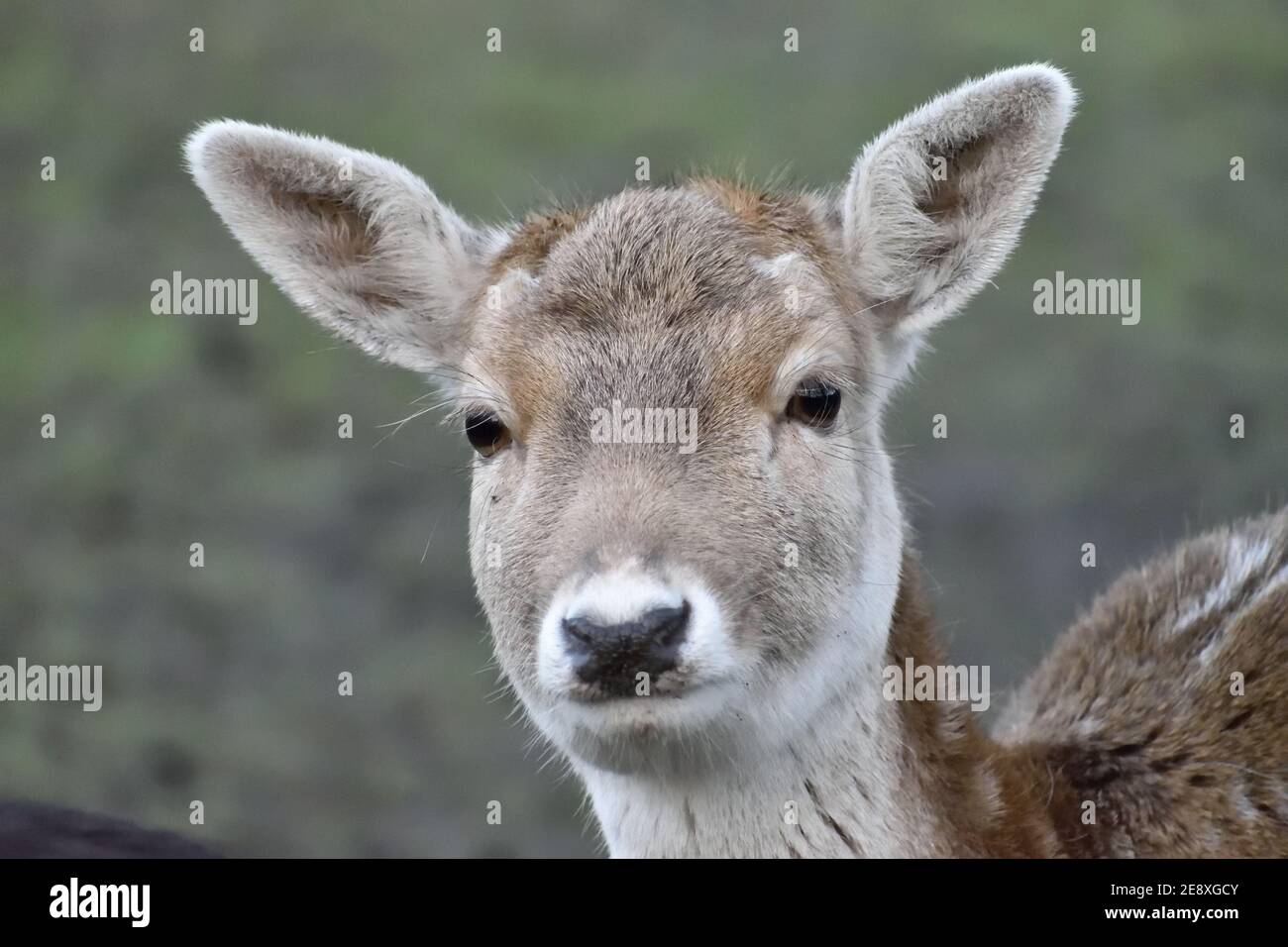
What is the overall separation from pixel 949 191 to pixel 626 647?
2614 mm

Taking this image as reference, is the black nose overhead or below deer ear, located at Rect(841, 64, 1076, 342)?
below

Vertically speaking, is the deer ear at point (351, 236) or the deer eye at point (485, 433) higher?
the deer ear at point (351, 236)

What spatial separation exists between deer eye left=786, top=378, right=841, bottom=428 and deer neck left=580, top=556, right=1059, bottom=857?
0.84m

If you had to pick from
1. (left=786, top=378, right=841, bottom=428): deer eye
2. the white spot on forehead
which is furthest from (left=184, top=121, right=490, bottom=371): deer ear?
(left=786, top=378, right=841, bottom=428): deer eye

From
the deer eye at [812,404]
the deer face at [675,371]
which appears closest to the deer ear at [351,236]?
the deer face at [675,371]

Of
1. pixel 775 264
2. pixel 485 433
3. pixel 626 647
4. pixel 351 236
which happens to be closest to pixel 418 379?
pixel 351 236

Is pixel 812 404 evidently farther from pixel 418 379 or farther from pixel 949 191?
pixel 418 379

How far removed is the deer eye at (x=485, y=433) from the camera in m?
6.48

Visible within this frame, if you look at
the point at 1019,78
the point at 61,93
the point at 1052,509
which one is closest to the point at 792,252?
the point at 1019,78

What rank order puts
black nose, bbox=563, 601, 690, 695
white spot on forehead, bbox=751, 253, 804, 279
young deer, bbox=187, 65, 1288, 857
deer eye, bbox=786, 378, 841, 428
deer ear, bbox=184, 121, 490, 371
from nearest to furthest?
black nose, bbox=563, 601, 690, 695
young deer, bbox=187, 65, 1288, 857
deer eye, bbox=786, 378, 841, 428
white spot on forehead, bbox=751, 253, 804, 279
deer ear, bbox=184, 121, 490, 371

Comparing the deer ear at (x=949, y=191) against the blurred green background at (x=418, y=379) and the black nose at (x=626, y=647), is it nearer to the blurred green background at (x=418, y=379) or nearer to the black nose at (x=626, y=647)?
the black nose at (x=626, y=647)

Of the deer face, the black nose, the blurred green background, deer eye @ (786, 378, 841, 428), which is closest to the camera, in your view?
the black nose

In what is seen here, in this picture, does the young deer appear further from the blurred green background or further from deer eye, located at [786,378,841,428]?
the blurred green background

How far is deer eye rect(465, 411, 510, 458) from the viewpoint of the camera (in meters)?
6.48
